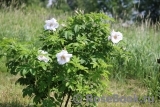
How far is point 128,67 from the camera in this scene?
19.6ft

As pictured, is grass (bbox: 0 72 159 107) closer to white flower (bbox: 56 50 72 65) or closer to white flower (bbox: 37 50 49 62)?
white flower (bbox: 37 50 49 62)

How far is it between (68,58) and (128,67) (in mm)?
3410

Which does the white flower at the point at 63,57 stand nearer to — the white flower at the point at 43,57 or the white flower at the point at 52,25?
the white flower at the point at 43,57

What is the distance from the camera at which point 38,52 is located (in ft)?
9.34

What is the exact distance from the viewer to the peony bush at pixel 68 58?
9.27 feet

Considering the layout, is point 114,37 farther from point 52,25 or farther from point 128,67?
A: point 128,67

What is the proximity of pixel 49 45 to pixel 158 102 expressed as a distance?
208cm

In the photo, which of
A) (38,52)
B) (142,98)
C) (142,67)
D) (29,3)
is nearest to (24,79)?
(38,52)

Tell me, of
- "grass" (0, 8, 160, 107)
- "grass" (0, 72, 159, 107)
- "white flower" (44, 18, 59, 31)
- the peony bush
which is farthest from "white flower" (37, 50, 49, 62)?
"grass" (0, 72, 159, 107)

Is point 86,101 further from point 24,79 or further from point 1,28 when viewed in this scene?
point 1,28

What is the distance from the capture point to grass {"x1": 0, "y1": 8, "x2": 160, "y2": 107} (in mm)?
4414

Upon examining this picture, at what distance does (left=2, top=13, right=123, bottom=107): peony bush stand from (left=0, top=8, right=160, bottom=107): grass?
1.19ft

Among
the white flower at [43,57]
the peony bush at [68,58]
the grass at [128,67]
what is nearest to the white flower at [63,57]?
the peony bush at [68,58]

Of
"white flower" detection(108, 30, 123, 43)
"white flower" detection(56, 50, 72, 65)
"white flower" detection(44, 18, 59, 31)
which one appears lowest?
"white flower" detection(56, 50, 72, 65)
